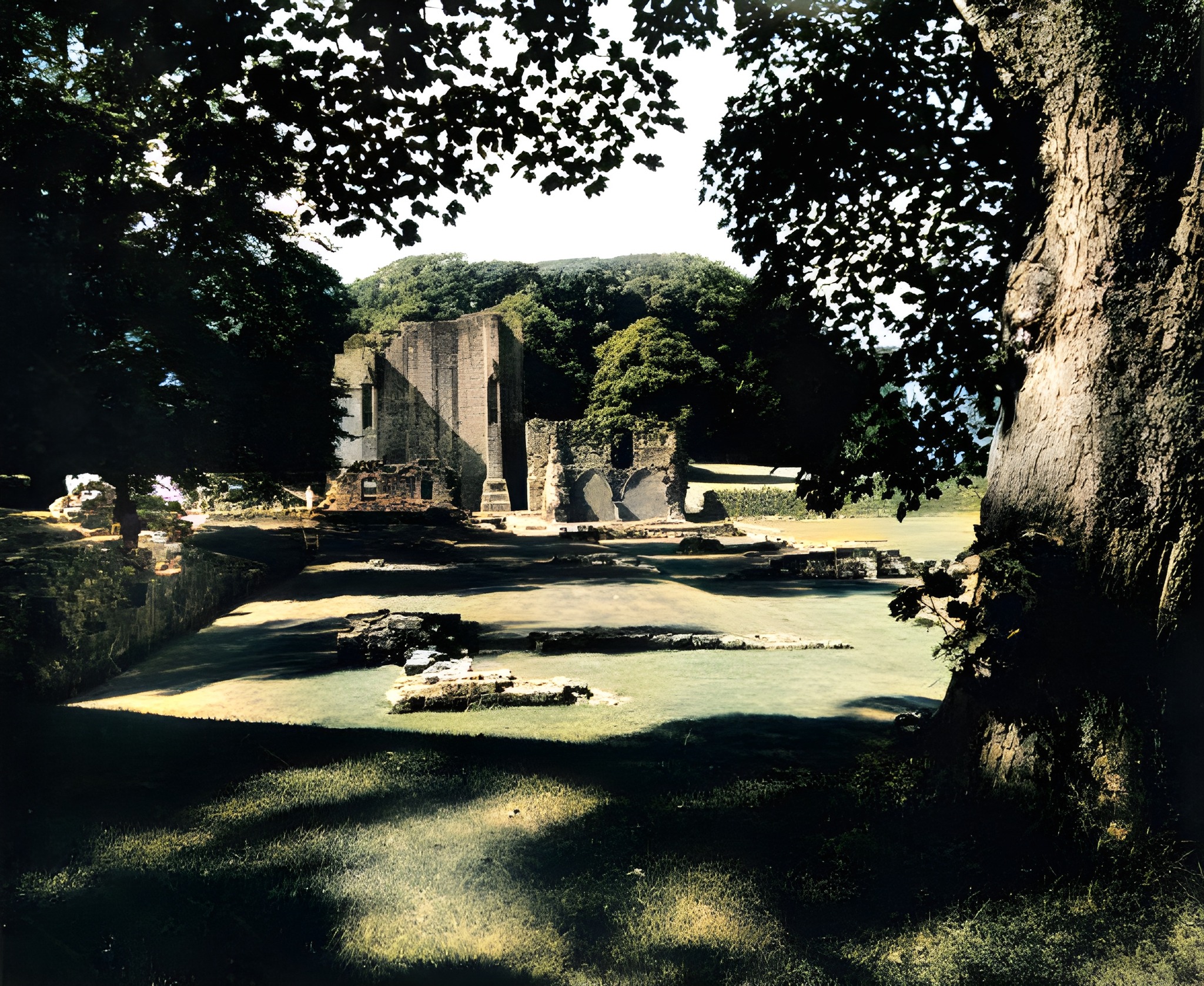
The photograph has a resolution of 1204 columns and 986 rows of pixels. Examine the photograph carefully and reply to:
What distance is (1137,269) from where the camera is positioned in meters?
4.27

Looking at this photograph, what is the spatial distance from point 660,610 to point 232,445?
7663 mm

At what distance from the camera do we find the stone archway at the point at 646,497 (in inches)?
1364

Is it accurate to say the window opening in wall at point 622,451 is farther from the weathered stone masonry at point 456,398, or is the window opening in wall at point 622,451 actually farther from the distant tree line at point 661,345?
the weathered stone masonry at point 456,398

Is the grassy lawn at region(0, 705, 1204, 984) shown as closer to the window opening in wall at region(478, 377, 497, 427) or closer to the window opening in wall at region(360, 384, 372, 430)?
the window opening in wall at region(478, 377, 497, 427)

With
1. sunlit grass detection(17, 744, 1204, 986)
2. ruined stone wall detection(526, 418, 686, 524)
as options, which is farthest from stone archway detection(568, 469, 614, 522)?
→ sunlit grass detection(17, 744, 1204, 986)

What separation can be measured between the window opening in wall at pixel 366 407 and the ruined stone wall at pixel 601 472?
1467cm

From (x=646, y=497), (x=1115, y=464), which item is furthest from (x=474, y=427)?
(x=1115, y=464)

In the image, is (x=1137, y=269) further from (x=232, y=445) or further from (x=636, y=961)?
(x=232, y=445)

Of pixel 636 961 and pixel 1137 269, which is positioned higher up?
pixel 1137 269

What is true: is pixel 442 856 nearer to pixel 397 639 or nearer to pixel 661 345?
pixel 397 639

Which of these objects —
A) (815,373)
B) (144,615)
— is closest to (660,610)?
(815,373)

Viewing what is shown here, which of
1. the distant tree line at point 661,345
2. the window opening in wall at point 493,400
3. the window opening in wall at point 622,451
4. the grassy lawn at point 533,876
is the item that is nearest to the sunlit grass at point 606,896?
the grassy lawn at point 533,876

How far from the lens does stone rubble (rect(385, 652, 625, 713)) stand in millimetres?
7027

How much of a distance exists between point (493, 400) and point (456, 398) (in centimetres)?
230
